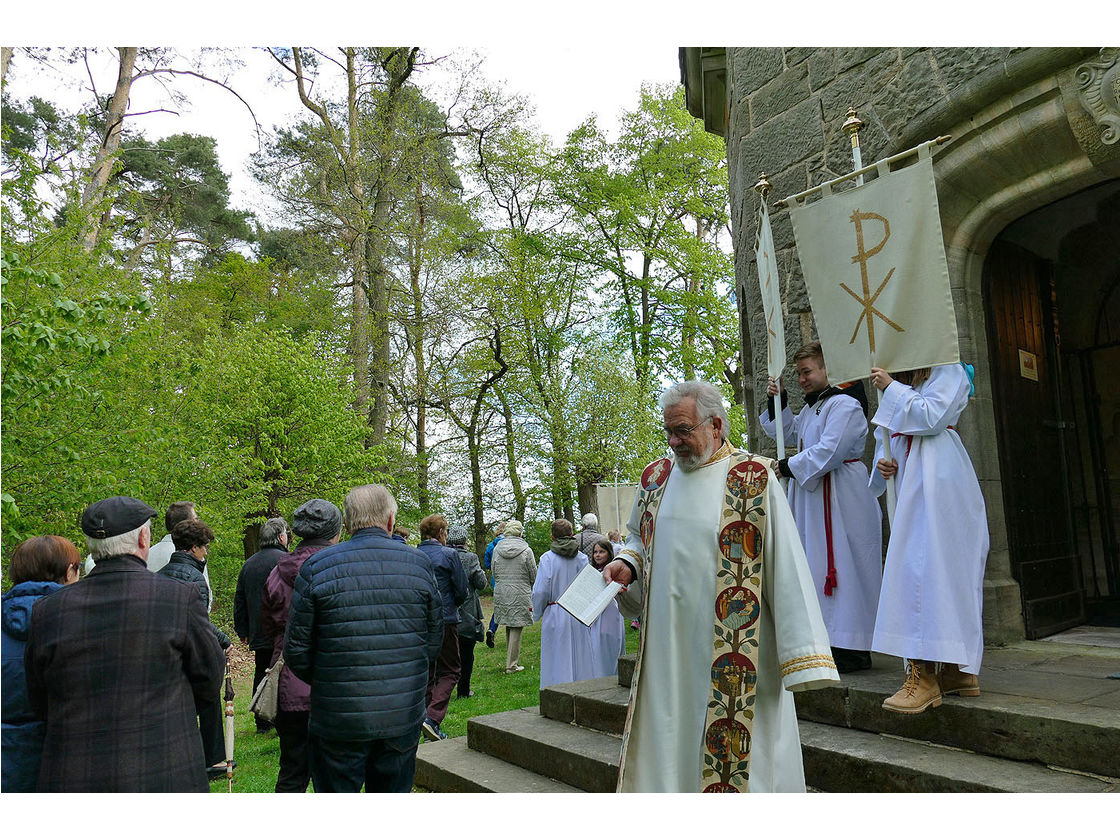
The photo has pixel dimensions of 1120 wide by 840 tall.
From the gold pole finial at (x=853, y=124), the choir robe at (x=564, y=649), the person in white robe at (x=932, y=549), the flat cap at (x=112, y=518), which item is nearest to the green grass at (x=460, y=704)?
the choir robe at (x=564, y=649)

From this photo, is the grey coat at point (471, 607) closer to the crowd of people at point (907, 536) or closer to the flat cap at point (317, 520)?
the flat cap at point (317, 520)

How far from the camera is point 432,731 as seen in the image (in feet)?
20.4

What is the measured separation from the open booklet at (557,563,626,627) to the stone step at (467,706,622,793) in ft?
2.48

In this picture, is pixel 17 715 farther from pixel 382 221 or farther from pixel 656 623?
pixel 382 221

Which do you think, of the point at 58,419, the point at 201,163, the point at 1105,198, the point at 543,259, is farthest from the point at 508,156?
the point at 1105,198

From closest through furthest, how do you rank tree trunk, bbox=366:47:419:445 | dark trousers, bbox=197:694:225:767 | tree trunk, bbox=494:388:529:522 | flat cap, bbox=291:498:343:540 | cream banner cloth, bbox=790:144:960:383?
cream banner cloth, bbox=790:144:960:383 < flat cap, bbox=291:498:343:540 < dark trousers, bbox=197:694:225:767 < tree trunk, bbox=366:47:419:445 < tree trunk, bbox=494:388:529:522

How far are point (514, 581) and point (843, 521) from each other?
21.5ft

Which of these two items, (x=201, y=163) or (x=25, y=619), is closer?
(x=25, y=619)

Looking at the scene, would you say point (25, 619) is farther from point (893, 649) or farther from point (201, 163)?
point (201, 163)

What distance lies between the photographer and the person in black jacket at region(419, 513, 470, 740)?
22.4 feet

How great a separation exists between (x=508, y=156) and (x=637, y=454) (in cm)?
918

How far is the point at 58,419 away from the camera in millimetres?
9172

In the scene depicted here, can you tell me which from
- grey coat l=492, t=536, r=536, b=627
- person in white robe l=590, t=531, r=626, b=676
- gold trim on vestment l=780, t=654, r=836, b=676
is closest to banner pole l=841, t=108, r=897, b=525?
gold trim on vestment l=780, t=654, r=836, b=676

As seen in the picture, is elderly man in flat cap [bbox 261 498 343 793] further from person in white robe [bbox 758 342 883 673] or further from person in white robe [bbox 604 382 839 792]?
person in white robe [bbox 758 342 883 673]
